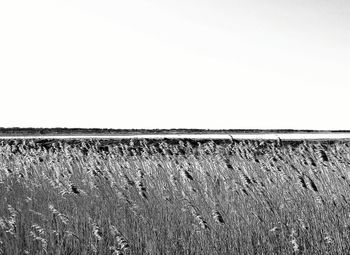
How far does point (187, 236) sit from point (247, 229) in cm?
63

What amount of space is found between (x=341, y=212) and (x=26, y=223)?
11.5 ft

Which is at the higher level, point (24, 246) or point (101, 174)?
point (101, 174)

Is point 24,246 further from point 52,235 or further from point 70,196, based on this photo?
point 70,196

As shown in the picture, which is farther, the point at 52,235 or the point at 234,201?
the point at 234,201

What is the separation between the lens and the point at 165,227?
5.40 metres

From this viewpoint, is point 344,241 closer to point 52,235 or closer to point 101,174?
point 52,235

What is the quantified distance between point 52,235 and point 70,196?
148 cm

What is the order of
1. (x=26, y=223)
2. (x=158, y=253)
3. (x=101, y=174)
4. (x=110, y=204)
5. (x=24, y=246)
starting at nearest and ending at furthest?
1. (x=158, y=253)
2. (x=24, y=246)
3. (x=26, y=223)
4. (x=110, y=204)
5. (x=101, y=174)

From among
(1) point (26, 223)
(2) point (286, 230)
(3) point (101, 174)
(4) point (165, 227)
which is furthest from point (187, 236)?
(3) point (101, 174)

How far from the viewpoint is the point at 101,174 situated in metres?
7.39

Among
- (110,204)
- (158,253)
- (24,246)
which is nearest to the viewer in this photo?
(158,253)

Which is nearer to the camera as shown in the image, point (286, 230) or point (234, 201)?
point (286, 230)

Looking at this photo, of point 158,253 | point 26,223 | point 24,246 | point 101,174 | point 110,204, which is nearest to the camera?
point 158,253

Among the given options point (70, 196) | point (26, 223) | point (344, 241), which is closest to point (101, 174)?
point (70, 196)
